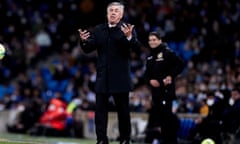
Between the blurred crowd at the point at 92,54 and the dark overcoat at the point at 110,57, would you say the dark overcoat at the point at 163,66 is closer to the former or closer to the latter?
the dark overcoat at the point at 110,57

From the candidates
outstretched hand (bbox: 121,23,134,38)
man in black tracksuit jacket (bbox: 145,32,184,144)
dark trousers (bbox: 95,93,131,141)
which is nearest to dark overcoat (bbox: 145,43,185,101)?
man in black tracksuit jacket (bbox: 145,32,184,144)

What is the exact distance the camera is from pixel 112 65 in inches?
454

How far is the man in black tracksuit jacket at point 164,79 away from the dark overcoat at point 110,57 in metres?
1.66

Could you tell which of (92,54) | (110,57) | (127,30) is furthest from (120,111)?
(92,54)

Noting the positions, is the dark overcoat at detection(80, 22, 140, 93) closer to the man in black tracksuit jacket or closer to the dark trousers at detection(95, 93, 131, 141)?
the dark trousers at detection(95, 93, 131, 141)

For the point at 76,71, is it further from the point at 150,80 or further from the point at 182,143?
the point at 150,80

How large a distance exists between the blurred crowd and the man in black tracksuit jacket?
6130 millimetres

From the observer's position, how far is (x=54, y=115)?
2172 cm

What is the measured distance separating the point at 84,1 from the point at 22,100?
6.10 m

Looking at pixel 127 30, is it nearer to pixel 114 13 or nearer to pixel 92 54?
pixel 114 13

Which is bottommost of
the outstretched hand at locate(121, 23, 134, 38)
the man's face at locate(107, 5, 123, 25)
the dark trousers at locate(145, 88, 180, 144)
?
the dark trousers at locate(145, 88, 180, 144)

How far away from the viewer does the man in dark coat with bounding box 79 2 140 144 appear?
11453mm

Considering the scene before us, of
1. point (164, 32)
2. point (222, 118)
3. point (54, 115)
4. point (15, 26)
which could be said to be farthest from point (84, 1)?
point (222, 118)

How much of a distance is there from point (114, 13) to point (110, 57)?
68cm
